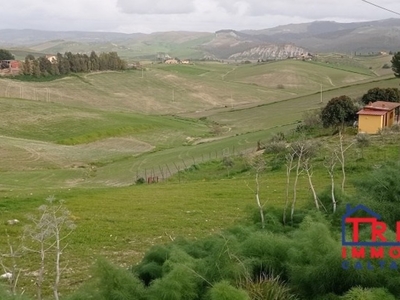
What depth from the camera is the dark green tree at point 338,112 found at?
124 ft

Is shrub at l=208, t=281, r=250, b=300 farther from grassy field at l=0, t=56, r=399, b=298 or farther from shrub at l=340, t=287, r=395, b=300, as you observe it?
grassy field at l=0, t=56, r=399, b=298

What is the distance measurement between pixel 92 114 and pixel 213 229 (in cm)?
5811

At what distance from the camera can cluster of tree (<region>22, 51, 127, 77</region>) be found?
9875cm

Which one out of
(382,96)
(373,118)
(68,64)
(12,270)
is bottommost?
(373,118)

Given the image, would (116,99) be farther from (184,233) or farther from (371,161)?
(184,233)

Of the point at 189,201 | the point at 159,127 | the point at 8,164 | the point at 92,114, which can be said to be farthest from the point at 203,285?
the point at 92,114

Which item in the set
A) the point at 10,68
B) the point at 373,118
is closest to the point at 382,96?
the point at 373,118

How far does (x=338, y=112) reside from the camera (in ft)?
124

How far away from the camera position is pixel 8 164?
4244cm

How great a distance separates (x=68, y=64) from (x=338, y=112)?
75390 mm

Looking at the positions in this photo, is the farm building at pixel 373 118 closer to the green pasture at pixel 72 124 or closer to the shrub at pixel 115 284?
the green pasture at pixel 72 124

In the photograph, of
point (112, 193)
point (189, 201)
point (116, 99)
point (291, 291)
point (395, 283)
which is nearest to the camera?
point (395, 283)

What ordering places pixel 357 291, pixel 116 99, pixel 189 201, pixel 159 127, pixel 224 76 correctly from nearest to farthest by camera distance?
pixel 357 291
pixel 189 201
pixel 159 127
pixel 116 99
pixel 224 76

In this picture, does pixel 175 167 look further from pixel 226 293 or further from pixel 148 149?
pixel 226 293
